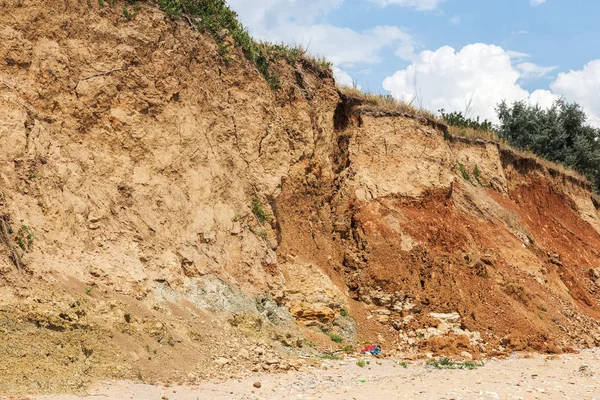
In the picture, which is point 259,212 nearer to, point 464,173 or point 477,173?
point 464,173

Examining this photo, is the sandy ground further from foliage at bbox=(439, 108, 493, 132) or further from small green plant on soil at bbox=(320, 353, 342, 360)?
foliage at bbox=(439, 108, 493, 132)

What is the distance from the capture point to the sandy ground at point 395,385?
8164mm

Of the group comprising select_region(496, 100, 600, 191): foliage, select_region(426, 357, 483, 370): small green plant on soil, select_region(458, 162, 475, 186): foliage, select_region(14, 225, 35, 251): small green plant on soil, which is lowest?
select_region(426, 357, 483, 370): small green plant on soil

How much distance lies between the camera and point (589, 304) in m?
19.2

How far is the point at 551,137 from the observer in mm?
A: 30703

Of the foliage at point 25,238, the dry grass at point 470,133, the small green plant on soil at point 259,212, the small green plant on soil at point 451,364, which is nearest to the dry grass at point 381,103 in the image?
the dry grass at point 470,133

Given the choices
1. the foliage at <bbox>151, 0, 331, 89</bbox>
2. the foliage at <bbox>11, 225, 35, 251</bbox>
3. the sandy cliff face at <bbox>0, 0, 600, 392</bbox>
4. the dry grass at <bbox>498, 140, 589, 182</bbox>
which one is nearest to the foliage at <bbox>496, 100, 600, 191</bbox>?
the dry grass at <bbox>498, 140, 589, 182</bbox>

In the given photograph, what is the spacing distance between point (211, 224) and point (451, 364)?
17.8 ft

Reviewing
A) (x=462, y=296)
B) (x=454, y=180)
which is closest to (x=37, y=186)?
(x=462, y=296)

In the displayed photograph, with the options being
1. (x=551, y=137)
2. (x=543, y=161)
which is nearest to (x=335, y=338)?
(x=543, y=161)

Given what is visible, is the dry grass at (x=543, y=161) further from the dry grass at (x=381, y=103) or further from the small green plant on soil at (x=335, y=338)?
the small green plant on soil at (x=335, y=338)

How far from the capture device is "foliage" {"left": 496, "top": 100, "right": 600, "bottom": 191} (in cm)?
3025

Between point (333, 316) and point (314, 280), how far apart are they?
92 centimetres

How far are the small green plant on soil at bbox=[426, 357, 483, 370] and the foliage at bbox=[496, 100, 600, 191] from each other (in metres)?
19.9
